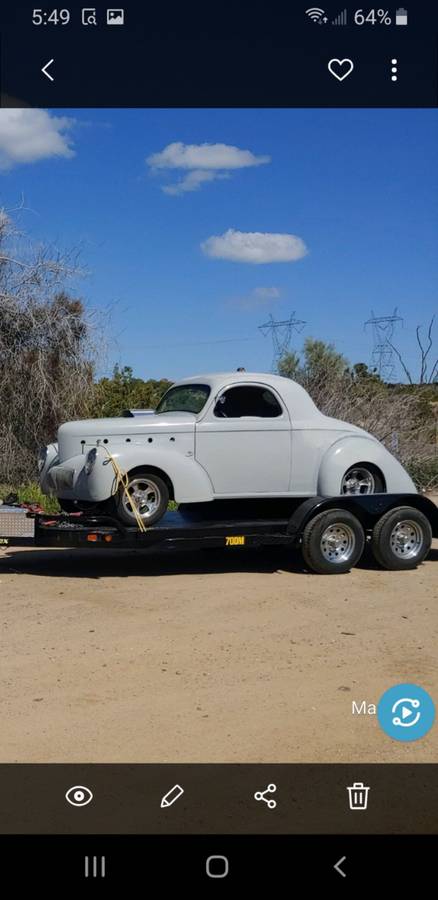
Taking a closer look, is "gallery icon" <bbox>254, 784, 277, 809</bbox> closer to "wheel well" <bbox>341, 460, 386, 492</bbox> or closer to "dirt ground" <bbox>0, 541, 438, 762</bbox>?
"dirt ground" <bbox>0, 541, 438, 762</bbox>

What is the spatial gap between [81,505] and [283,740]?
212 inches

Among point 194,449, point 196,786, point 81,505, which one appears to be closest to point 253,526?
point 194,449

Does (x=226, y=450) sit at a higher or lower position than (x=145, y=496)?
higher

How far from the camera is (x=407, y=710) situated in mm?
2551

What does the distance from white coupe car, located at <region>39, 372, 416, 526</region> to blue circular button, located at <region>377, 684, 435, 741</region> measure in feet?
18.3

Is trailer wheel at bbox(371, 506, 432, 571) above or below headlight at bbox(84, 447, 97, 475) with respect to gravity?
below

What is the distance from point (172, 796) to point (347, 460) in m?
6.65

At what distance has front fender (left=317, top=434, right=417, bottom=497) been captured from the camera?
8797mm
